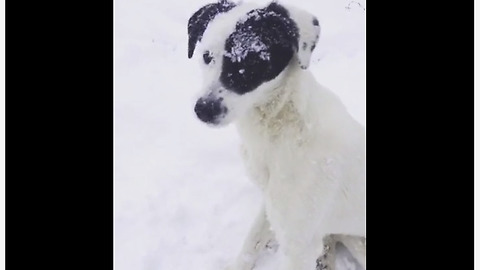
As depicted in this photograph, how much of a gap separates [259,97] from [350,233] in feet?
2.02

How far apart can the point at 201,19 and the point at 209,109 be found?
347 mm

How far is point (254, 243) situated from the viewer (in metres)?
2.02

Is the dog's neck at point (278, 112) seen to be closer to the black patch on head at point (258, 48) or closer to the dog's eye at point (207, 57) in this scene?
the black patch on head at point (258, 48)

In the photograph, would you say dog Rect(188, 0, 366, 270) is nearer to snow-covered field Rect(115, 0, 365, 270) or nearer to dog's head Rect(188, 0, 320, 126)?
dog's head Rect(188, 0, 320, 126)

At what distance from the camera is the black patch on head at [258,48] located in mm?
1628

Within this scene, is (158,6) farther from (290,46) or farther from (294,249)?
(294,249)

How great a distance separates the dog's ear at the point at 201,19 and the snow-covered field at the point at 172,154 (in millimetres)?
Result: 118

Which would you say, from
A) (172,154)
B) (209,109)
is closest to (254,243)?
(172,154)

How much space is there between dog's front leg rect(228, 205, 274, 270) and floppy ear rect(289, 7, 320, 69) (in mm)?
628

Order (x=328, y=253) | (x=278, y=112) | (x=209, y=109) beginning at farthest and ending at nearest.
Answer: (x=328, y=253), (x=278, y=112), (x=209, y=109)
